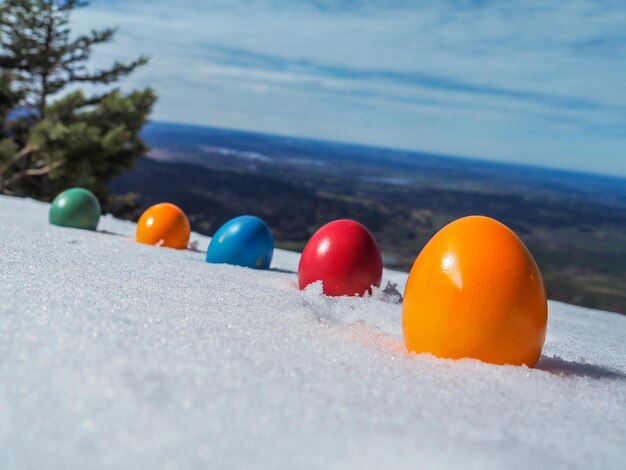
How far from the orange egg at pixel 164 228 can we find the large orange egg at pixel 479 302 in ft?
15.4

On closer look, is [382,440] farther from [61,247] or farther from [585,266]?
[585,266]

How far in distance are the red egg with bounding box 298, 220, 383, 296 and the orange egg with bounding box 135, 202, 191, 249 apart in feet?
8.86

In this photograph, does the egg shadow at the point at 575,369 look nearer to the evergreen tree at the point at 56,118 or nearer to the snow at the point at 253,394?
the snow at the point at 253,394

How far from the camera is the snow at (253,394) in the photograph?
5.75ft

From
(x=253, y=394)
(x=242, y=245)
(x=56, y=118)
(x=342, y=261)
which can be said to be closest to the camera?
(x=253, y=394)

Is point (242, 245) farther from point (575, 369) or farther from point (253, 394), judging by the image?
point (253, 394)

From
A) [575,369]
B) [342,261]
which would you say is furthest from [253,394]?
[342,261]

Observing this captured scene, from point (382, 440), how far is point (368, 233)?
3.32 metres

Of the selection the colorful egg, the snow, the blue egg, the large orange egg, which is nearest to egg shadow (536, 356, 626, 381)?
the snow

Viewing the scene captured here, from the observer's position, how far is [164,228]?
23.8 feet

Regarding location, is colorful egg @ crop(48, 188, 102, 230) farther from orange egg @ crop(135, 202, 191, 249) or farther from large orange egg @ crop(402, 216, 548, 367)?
large orange egg @ crop(402, 216, 548, 367)

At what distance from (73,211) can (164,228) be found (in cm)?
143

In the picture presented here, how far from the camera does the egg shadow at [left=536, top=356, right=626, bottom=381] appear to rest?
119 inches

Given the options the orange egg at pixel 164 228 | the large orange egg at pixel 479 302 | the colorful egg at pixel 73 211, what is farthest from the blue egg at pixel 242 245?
the large orange egg at pixel 479 302
